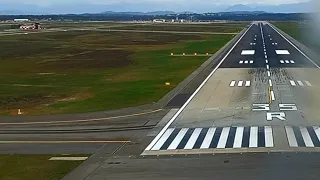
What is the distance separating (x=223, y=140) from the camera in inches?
1135

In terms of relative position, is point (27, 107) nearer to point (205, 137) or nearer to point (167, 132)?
point (167, 132)

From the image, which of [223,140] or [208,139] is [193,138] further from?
[223,140]

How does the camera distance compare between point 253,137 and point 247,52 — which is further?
point 247,52

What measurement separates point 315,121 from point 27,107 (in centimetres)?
2313

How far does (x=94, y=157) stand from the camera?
26453mm

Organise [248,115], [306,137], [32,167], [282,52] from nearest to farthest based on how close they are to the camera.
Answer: [32,167] < [306,137] < [248,115] < [282,52]

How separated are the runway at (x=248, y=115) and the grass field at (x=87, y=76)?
223 inches

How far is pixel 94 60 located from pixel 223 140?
179 feet

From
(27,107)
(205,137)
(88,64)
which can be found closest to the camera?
(205,137)

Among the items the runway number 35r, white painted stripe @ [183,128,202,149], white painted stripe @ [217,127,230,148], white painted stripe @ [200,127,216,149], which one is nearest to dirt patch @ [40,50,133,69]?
the runway number 35r

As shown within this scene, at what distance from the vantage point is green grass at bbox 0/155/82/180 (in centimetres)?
2352

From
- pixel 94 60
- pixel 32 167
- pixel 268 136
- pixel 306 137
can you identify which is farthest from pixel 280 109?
pixel 94 60

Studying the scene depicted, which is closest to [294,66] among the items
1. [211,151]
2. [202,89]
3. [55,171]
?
[202,89]

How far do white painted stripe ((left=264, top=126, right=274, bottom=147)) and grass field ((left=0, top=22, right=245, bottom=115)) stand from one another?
1355cm
